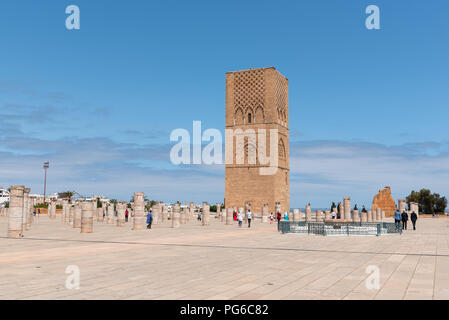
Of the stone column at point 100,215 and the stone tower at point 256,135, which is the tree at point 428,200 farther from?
the stone column at point 100,215

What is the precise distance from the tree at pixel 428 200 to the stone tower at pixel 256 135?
26.2 m

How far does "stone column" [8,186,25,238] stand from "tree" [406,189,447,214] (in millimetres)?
61734

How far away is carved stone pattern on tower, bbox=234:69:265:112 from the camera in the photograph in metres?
51.4

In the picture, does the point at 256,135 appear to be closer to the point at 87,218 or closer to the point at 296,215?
the point at 296,215

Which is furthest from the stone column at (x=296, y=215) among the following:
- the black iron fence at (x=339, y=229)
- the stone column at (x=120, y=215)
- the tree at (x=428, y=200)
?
the tree at (x=428, y=200)

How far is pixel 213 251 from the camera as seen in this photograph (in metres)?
10.7

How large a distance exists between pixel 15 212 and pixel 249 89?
39158 millimetres

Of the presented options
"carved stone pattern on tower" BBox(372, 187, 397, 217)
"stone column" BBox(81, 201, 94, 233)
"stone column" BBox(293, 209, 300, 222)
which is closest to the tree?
"carved stone pattern on tower" BBox(372, 187, 397, 217)

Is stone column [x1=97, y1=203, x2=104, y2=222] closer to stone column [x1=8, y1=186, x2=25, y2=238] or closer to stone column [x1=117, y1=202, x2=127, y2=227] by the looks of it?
stone column [x1=117, y1=202, x2=127, y2=227]

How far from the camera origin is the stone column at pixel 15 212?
15.8 m

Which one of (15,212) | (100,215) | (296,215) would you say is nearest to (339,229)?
(15,212)
